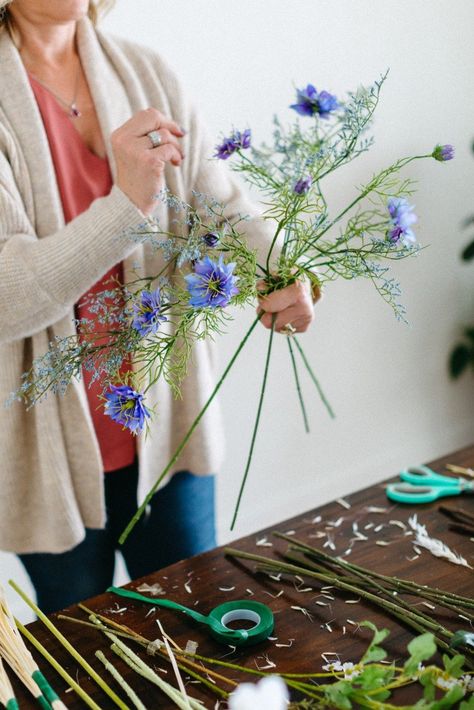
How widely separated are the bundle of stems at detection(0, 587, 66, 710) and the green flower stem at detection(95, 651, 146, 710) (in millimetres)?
69

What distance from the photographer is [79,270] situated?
3.61 feet

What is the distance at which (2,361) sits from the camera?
1.27m

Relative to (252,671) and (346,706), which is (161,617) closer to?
(252,671)

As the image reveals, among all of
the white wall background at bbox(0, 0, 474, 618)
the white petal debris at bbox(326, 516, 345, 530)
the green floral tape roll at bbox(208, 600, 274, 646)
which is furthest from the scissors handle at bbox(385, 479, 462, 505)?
the white wall background at bbox(0, 0, 474, 618)

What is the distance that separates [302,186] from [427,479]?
0.63m

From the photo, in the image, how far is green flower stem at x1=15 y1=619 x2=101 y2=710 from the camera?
786 mm

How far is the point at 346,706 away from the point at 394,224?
1.68 feet

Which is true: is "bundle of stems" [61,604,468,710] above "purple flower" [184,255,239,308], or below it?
below

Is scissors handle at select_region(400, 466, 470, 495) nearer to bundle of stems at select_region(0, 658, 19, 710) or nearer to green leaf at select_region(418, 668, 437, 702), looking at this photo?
green leaf at select_region(418, 668, 437, 702)

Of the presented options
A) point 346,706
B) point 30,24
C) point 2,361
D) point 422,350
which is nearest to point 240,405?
point 422,350

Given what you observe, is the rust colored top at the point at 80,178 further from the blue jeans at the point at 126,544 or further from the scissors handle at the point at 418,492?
the scissors handle at the point at 418,492

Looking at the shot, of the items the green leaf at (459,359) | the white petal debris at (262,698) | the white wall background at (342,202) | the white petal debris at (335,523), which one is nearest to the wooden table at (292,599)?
the white petal debris at (335,523)

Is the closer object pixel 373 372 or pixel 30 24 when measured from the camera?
pixel 30 24

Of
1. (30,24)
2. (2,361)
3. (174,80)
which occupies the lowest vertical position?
(2,361)
